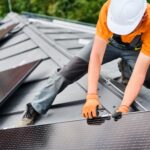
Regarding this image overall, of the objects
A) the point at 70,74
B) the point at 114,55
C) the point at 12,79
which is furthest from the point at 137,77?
the point at 12,79

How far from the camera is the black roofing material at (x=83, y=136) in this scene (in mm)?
3451

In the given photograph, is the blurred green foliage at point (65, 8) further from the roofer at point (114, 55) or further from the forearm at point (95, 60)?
the forearm at point (95, 60)

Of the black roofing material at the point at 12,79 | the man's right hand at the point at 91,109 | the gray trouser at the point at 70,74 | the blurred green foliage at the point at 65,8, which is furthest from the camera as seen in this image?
the blurred green foliage at the point at 65,8

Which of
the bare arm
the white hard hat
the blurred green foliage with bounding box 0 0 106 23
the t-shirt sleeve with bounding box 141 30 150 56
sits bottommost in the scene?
the blurred green foliage with bounding box 0 0 106 23

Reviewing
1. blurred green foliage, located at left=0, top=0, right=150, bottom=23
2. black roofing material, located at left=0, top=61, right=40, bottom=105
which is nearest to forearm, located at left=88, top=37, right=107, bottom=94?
black roofing material, located at left=0, top=61, right=40, bottom=105

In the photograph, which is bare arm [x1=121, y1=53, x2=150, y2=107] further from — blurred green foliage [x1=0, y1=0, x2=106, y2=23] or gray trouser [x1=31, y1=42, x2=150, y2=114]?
blurred green foliage [x1=0, y1=0, x2=106, y2=23]

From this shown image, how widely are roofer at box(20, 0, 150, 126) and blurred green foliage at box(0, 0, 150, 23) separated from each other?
14040 mm

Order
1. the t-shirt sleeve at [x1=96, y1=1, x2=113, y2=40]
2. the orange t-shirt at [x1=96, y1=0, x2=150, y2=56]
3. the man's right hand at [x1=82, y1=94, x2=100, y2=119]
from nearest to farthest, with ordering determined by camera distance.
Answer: the man's right hand at [x1=82, y1=94, x2=100, y2=119], the orange t-shirt at [x1=96, y1=0, x2=150, y2=56], the t-shirt sleeve at [x1=96, y1=1, x2=113, y2=40]

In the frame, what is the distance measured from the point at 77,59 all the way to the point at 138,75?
0.76 metres

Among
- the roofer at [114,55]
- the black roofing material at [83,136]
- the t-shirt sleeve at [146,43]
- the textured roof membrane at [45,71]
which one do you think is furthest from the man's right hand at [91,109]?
the t-shirt sleeve at [146,43]

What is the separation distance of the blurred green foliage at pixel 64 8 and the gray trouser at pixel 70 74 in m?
14.0

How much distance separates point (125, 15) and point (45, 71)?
6.81 feet

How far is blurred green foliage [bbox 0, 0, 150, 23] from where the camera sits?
18844 millimetres

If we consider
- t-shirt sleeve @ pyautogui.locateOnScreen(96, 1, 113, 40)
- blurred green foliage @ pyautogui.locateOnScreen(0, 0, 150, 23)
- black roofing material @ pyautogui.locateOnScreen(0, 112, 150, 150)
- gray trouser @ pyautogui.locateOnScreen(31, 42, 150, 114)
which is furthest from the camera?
blurred green foliage @ pyautogui.locateOnScreen(0, 0, 150, 23)
